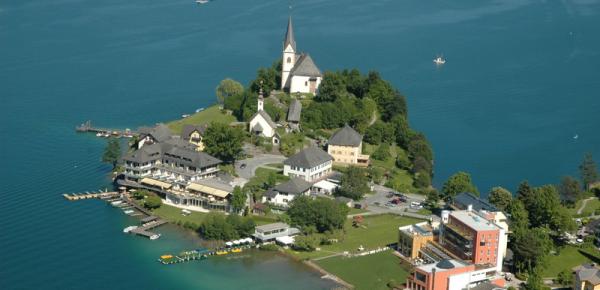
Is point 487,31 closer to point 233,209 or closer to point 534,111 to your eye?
point 534,111

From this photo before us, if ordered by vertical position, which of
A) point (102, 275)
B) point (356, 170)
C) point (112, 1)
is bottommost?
point (102, 275)

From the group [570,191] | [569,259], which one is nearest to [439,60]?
[570,191]

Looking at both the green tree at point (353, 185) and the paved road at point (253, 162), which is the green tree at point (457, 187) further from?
the paved road at point (253, 162)

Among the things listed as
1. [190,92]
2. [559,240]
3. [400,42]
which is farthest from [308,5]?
[559,240]

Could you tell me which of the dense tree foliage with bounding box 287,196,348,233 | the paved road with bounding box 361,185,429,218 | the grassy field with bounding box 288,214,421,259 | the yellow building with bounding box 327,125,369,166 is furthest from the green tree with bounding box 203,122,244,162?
the grassy field with bounding box 288,214,421,259

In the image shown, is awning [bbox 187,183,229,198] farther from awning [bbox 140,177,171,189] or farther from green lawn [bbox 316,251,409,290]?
green lawn [bbox 316,251,409,290]

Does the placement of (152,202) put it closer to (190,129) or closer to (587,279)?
(190,129)

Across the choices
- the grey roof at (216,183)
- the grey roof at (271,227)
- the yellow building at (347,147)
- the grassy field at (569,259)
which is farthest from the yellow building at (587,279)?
the grey roof at (216,183)
